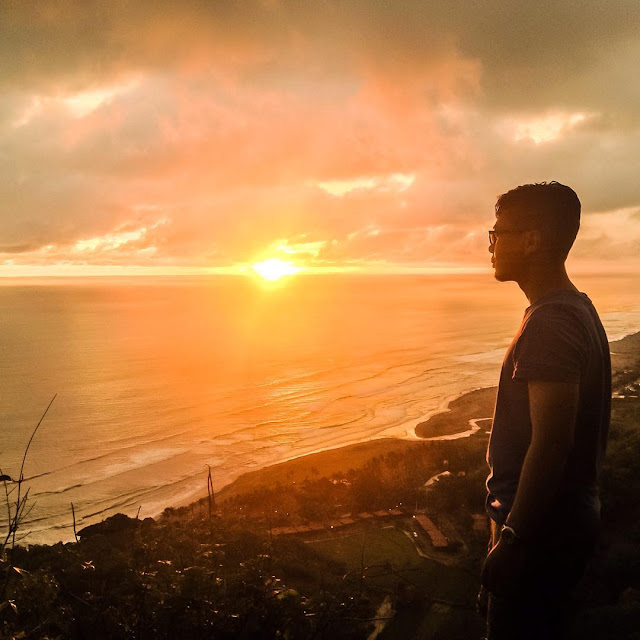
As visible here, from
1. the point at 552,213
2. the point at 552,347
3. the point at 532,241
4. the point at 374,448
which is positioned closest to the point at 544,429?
the point at 552,347

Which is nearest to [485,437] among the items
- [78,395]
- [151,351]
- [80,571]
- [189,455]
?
[189,455]

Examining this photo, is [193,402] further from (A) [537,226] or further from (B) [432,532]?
(A) [537,226]

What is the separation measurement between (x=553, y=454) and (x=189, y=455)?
77.2 ft

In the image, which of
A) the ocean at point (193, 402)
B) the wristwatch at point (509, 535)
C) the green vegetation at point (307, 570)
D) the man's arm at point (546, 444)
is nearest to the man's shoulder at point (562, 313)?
the man's arm at point (546, 444)

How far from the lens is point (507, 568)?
254cm

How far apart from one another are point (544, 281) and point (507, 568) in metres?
1.46

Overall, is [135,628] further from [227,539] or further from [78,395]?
[78,395]

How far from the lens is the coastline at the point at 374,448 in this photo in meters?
19.1

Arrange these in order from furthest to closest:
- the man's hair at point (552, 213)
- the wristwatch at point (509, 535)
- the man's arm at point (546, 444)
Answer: the man's hair at point (552, 213)
the wristwatch at point (509, 535)
the man's arm at point (546, 444)

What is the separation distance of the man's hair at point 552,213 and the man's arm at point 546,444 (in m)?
0.81

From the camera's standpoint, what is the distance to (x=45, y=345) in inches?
2800

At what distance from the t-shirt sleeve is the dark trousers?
0.81 metres

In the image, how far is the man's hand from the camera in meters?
2.53

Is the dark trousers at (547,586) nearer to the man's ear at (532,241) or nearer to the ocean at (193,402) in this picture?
the man's ear at (532,241)
